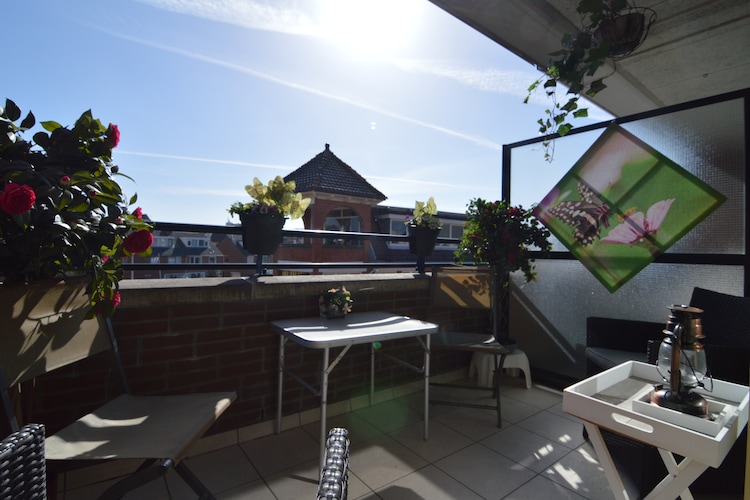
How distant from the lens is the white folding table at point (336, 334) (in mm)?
1760

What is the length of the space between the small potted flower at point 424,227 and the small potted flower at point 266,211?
116 cm

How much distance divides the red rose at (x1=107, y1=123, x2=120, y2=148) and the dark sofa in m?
2.60

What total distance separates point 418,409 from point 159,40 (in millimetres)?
3467

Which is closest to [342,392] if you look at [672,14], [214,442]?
[214,442]

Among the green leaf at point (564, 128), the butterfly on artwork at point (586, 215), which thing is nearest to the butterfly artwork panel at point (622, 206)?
the butterfly on artwork at point (586, 215)

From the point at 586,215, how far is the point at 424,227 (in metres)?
1.36

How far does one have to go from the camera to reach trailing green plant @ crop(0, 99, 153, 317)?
1.07m

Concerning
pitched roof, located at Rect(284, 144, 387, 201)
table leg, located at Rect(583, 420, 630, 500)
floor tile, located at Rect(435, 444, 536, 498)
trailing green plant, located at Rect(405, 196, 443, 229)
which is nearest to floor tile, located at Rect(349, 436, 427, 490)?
floor tile, located at Rect(435, 444, 536, 498)

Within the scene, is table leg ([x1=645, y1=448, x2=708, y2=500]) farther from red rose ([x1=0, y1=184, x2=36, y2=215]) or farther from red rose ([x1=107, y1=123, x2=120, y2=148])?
red rose ([x1=107, y1=123, x2=120, y2=148])

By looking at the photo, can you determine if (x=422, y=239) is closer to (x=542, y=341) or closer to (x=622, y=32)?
(x=542, y=341)

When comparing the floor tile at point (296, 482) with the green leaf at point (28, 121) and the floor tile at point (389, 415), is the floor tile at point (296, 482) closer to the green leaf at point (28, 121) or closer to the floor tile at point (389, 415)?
the floor tile at point (389, 415)

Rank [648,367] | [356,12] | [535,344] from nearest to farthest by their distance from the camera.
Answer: [648,367] < [356,12] < [535,344]

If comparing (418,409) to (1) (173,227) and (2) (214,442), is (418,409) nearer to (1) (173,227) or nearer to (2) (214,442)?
(2) (214,442)

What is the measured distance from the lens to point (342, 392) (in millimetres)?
2641
